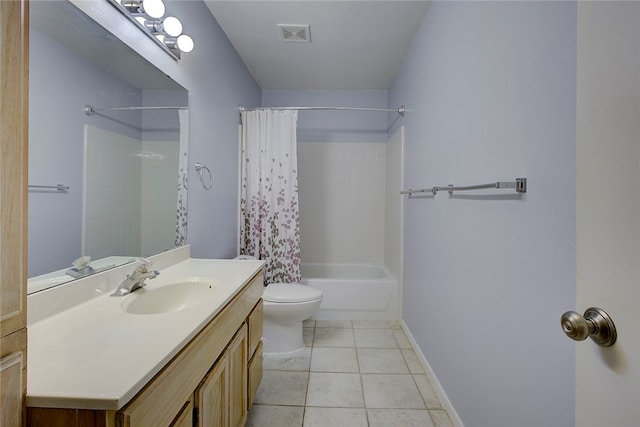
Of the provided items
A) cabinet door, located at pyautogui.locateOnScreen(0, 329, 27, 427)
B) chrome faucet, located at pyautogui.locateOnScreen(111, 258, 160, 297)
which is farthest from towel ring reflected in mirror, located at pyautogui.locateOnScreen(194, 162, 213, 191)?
cabinet door, located at pyautogui.locateOnScreen(0, 329, 27, 427)

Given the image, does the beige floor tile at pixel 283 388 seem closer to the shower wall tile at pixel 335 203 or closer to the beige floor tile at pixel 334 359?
the beige floor tile at pixel 334 359

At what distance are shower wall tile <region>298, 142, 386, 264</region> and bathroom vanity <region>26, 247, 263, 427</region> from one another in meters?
1.91

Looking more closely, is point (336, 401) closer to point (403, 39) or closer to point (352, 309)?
point (352, 309)

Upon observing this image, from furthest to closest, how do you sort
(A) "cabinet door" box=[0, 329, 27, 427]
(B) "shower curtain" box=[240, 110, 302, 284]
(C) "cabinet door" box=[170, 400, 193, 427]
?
1. (B) "shower curtain" box=[240, 110, 302, 284]
2. (C) "cabinet door" box=[170, 400, 193, 427]
3. (A) "cabinet door" box=[0, 329, 27, 427]

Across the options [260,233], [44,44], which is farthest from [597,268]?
[260,233]

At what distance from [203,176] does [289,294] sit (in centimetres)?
101

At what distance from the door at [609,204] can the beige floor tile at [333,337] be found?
1.78m

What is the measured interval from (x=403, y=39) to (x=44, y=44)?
2.16 metres

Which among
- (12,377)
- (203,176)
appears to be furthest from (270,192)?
(12,377)

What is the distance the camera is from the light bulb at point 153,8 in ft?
3.68

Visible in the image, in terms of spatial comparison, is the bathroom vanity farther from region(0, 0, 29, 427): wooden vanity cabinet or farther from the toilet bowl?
the toilet bowl

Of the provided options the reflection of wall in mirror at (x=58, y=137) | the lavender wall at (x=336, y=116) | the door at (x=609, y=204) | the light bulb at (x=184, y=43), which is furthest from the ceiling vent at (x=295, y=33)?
the door at (x=609, y=204)

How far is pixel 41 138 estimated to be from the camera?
30.9 inches

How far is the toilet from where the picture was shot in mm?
1911
